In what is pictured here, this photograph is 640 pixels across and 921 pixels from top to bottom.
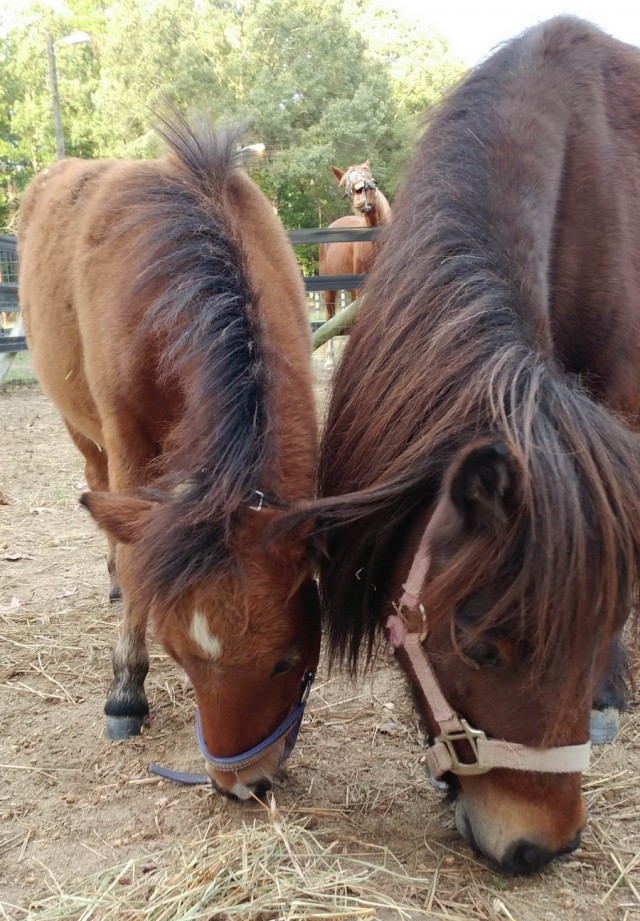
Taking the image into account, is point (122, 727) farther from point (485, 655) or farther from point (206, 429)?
point (485, 655)

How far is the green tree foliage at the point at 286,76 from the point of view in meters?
21.1

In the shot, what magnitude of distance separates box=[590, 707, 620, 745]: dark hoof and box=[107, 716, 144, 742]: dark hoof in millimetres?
1583

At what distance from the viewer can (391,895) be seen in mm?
1726

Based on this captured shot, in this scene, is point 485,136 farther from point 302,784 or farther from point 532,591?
point 302,784

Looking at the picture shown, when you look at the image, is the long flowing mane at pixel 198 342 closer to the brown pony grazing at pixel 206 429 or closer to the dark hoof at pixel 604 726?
the brown pony grazing at pixel 206 429

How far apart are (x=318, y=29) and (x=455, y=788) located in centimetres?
2469

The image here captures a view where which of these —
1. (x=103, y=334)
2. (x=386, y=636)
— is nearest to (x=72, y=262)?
(x=103, y=334)

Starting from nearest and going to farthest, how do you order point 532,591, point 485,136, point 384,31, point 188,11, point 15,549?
point 532,591 → point 485,136 → point 15,549 → point 188,11 → point 384,31

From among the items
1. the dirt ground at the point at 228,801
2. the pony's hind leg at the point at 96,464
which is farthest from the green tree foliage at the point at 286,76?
the dirt ground at the point at 228,801

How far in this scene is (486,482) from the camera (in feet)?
4.38

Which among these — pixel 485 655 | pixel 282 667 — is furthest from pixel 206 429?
pixel 485 655

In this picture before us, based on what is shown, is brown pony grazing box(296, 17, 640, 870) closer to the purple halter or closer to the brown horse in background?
the purple halter

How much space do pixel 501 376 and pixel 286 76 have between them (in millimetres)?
23211

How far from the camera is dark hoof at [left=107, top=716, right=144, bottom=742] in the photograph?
2650 millimetres
